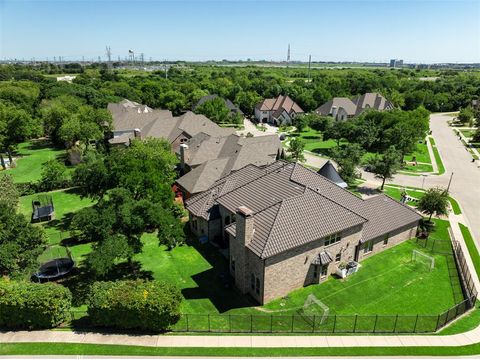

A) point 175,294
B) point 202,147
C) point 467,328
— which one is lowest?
point 467,328

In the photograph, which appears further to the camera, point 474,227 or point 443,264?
point 474,227

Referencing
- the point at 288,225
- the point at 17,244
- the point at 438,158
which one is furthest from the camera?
the point at 438,158

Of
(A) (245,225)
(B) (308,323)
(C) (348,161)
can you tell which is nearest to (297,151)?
(C) (348,161)

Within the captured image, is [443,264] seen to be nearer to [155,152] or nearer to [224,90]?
[155,152]

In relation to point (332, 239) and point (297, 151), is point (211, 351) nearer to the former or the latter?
point (332, 239)

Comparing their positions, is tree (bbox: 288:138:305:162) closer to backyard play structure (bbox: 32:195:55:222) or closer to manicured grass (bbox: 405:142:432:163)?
manicured grass (bbox: 405:142:432:163)

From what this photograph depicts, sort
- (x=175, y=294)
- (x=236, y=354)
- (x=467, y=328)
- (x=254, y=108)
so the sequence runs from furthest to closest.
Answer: (x=254, y=108) < (x=467, y=328) < (x=175, y=294) < (x=236, y=354)

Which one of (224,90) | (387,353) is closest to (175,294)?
(387,353)
